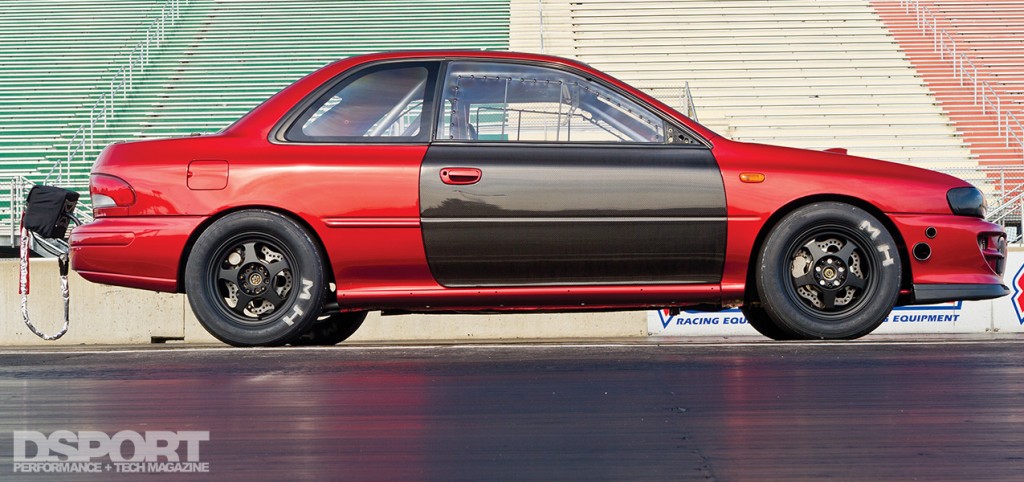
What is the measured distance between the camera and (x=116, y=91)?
20344 mm

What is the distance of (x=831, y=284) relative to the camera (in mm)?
5469

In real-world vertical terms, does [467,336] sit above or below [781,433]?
below

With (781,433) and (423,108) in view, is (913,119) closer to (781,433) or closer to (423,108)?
(423,108)

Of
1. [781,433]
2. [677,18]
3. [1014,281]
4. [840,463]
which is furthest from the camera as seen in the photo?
[677,18]

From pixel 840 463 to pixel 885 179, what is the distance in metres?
3.04

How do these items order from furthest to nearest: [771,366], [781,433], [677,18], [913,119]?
1. [677,18]
2. [913,119]
3. [771,366]
4. [781,433]

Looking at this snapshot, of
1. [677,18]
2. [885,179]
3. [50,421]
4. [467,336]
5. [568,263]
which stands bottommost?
[467,336]

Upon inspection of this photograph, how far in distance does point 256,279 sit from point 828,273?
2455 millimetres

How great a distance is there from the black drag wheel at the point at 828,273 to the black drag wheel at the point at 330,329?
2.16 m

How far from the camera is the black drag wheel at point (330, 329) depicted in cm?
655

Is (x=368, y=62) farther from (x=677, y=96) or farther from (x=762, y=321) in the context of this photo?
(x=677, y=96)

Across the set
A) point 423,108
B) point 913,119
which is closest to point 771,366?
point 423,108

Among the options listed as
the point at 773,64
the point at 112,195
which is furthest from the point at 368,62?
the point at 773,64

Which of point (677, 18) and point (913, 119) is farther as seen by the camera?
point (677, 18)
